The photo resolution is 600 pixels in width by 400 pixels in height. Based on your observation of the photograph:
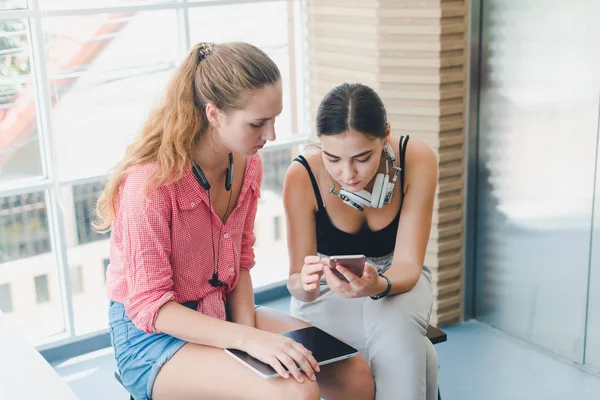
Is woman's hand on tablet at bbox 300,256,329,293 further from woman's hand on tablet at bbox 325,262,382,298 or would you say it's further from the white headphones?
the white headphones

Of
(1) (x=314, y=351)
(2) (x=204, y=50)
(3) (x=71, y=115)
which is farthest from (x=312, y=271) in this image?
(3) (x=71, y=115)

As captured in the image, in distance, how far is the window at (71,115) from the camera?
3.89 m

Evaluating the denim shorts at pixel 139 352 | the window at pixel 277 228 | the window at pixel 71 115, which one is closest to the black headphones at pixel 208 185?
the denim shorts at pixel 139 352

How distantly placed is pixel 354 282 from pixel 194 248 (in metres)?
0.53

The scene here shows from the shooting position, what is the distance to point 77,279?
4.44 meters

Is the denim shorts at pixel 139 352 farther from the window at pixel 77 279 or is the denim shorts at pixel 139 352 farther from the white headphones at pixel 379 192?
the window at pixel 77 279

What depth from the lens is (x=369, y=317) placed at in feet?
8.67

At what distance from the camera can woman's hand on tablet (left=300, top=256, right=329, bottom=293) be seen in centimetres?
248

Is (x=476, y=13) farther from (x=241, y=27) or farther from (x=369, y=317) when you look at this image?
(x=369, y=317)

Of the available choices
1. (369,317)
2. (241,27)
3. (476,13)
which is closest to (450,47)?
(476,13)

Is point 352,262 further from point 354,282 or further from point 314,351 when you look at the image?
point 314,351

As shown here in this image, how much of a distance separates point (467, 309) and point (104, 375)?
2.06m

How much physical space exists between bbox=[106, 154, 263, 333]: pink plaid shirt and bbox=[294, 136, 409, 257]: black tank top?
0.90ft

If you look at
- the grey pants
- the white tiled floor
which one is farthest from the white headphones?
the white tiled floor
